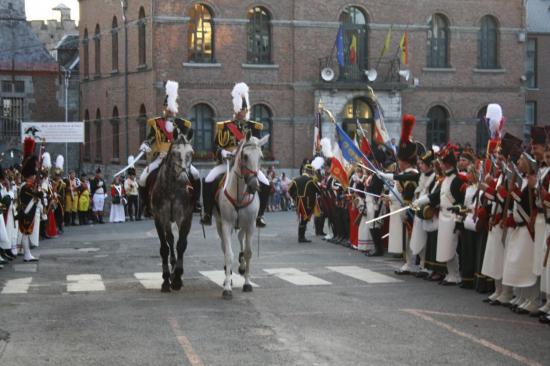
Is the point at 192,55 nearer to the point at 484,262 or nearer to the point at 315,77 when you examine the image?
the point at 315,77

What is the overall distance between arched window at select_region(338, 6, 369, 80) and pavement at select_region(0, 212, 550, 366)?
26.9 m

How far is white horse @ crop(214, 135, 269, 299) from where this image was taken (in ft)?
48.2

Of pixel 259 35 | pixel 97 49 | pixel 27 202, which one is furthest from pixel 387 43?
pixel 27 202

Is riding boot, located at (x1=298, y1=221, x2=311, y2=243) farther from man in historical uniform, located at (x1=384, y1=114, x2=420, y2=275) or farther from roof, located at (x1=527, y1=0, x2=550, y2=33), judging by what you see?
roof, located at (x1=527, y1=0, x2=550, y2=33)

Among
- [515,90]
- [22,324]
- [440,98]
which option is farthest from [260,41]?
[22,324]

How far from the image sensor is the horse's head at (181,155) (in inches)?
598

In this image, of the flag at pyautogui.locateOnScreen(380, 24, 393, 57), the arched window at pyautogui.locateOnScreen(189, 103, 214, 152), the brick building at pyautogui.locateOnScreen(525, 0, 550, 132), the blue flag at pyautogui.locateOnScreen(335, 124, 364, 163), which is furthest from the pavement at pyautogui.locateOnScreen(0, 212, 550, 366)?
the brick building at pyautogui.locateOnScreen(525, 0, 550, 132)

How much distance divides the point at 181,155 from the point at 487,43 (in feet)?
121

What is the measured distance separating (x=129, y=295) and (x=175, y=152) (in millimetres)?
2248

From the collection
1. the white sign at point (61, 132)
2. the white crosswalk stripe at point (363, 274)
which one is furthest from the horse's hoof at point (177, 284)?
the white sign at point (61, 132)

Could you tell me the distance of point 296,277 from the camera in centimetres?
1741

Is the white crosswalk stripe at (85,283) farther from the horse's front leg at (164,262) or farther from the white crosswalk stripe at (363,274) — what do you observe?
the white crosswalk stripe at (363,274)

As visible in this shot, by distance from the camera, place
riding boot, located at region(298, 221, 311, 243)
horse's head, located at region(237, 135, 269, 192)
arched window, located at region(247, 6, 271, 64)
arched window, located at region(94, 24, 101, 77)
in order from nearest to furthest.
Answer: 1. horse's head, located at region(237, 135, 269, 192)
2. riding boot, located at region(298, 221, 311, 243)
3. arched window, located at region(247, 6, 271, 64)
4. arched window, located at region(94, 24, 101, 77)

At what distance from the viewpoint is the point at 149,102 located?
45.0 metres
